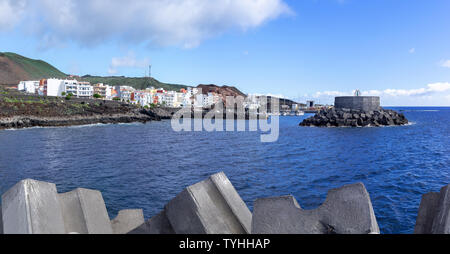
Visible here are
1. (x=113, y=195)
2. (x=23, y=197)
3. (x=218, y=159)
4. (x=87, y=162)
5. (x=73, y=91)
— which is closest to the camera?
(x=23, y=197)

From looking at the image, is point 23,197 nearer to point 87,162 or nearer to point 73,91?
point 87,162

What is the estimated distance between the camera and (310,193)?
53.3 ft

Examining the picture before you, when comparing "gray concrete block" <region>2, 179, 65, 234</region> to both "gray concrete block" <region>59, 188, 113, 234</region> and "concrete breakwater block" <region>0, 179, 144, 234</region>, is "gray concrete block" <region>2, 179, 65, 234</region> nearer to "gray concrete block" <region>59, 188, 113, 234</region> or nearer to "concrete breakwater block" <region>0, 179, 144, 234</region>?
"concrete breakwater block" <region>0, 179, 144, 234</region>

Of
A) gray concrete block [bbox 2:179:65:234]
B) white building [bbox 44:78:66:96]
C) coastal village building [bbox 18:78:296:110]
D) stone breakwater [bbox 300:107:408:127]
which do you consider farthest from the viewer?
coastal village building [bbox 18:78:296:110]

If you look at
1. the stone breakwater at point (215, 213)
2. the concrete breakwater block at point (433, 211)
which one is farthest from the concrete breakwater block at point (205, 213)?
the concrete breakwater block at point (433, 211)

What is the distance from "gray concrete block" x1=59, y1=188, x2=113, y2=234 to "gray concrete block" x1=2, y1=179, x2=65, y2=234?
0.26 meters

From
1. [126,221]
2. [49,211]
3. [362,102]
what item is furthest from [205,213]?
[362,102]

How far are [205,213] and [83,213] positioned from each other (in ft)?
4.45

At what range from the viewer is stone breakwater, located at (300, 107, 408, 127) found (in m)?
68.9

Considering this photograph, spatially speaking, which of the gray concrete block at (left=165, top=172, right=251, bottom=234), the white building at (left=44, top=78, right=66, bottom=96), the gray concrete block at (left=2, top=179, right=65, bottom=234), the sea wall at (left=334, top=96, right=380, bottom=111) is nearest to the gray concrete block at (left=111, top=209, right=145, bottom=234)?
the gray concrete block at (left=165, top=172, right=251, bottom=234)

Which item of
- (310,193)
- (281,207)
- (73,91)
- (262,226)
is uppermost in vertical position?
(73,91)

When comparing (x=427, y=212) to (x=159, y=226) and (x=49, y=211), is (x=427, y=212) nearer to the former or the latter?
(x=159, y=226)
